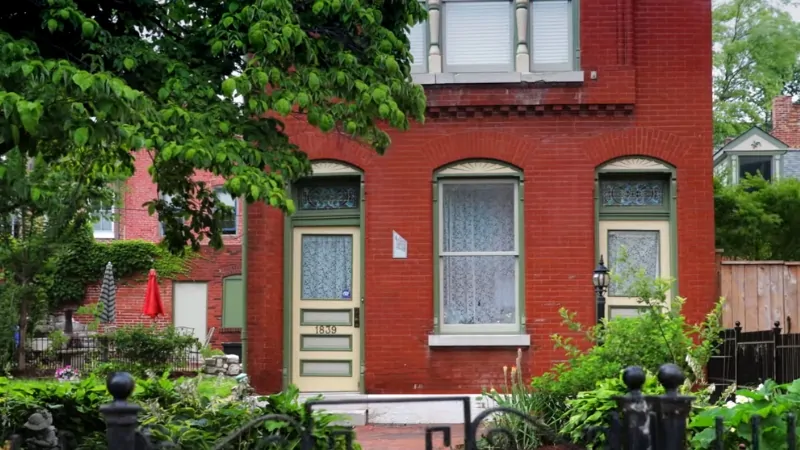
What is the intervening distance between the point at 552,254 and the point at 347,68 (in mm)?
5585

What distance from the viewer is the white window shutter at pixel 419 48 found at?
A: 1393 cm

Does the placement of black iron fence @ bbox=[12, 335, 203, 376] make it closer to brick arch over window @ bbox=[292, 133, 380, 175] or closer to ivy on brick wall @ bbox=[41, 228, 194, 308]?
brick arch over window @ bbox=[292, 133, 380, 175]

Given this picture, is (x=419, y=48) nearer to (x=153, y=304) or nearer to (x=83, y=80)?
(x=83, y=80)

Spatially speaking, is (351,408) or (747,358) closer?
(747,358)

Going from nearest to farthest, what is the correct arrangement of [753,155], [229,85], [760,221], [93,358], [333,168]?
[229,85] → [333,168] → [93,358] → [760,221] → [753,155]

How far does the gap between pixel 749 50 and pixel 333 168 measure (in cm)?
3209

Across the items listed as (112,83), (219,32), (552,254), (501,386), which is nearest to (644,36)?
(552,254)

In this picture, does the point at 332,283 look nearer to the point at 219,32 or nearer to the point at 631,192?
the point at 631,192

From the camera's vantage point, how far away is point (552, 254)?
13625 mm

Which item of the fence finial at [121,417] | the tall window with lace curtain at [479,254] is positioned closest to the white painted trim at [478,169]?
the tall window with lace curtain at [479,254]

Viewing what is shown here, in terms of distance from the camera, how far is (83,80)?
23.1ft

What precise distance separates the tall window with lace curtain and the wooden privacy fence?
2.70 metres

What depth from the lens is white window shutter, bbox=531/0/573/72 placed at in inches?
546

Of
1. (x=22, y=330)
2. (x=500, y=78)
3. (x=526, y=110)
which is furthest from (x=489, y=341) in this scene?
(x=22, y=330)
